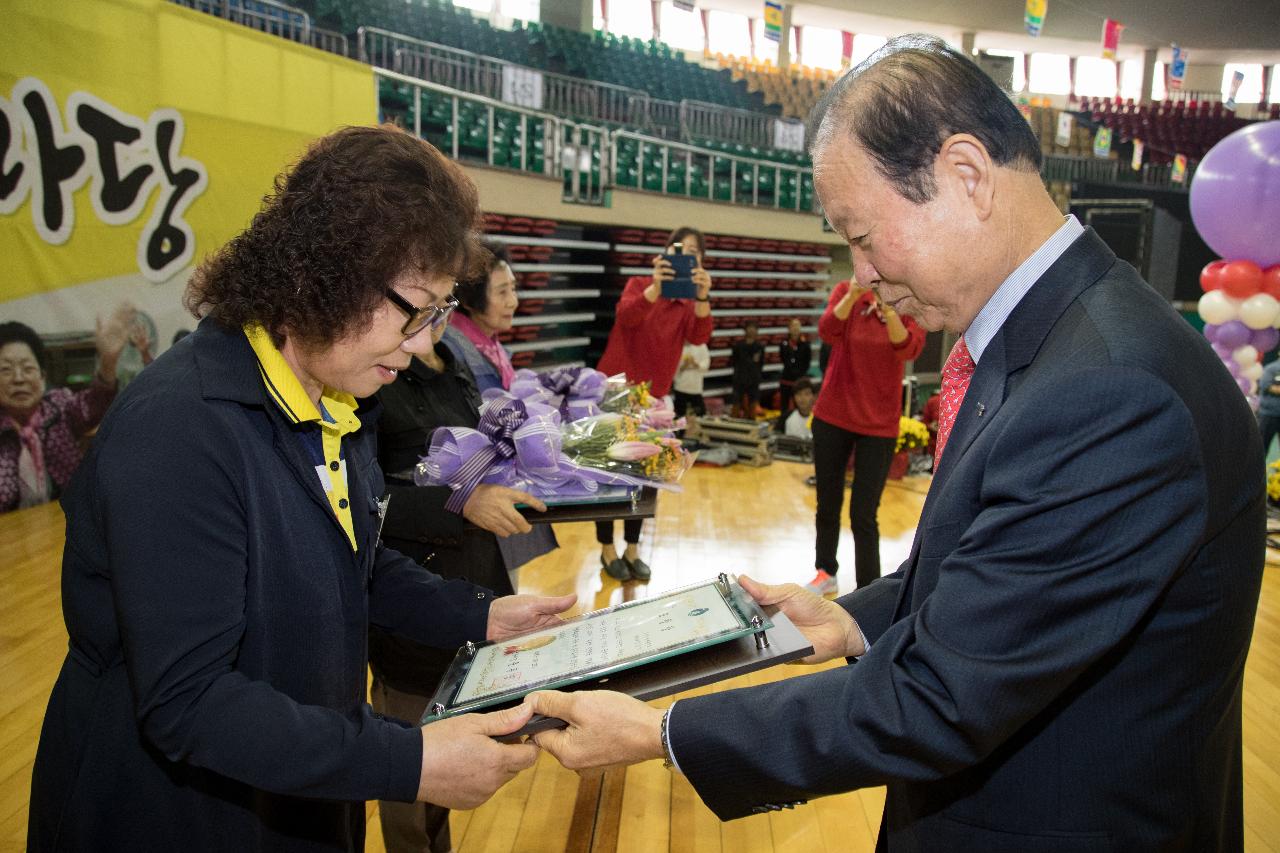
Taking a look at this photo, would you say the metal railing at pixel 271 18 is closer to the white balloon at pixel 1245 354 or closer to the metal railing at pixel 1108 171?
the white balloon at pixel 1245 354

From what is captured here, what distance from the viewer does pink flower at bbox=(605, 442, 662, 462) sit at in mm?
2404

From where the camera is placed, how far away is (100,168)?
521 cm

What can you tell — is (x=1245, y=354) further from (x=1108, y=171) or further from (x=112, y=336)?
(x=1108, y=171)

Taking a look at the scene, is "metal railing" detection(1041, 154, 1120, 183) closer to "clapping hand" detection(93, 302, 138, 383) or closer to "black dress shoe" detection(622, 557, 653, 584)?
"black dress shoe" detection(622, 557, 653, 584)

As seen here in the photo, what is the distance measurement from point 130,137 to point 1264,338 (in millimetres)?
7941

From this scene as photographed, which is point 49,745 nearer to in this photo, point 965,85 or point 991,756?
point 991,756

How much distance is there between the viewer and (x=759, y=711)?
3.44 feet

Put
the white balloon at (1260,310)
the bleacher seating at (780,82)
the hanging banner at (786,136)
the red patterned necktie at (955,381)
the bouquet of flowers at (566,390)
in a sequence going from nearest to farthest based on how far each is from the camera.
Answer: the red patterned necktie at (955,381)
the bouquet of flowers at (566,390)
the white balloon at (1260,310)
the hanging banner at (786,136)
the bleacher seating at (780,82)

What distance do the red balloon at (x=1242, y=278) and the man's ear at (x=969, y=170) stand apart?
22.5ft

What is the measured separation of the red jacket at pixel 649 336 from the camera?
16.9 ft

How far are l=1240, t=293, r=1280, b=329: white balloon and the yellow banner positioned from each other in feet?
22.0

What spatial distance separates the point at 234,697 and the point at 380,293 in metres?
0.51

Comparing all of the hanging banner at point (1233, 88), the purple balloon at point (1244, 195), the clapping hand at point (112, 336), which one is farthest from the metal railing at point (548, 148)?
the hanging banner at point (1233, 88)

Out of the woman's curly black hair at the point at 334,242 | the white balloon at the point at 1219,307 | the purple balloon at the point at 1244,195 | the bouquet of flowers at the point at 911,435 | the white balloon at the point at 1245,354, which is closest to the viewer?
the woman's curly black hair at the point at 334,242
